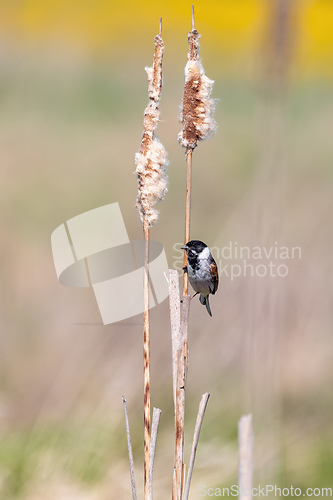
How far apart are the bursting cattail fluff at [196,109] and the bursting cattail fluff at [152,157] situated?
0.10 metres

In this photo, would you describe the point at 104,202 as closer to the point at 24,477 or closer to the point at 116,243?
the point at 116,243

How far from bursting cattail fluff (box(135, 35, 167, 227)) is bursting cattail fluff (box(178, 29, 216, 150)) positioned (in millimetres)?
99

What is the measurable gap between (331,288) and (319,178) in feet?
2.85

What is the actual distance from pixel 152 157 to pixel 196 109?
7.9 inches

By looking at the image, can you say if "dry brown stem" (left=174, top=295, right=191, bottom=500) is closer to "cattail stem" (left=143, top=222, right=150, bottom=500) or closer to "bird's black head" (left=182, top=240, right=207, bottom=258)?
"cattail stem" (left=143, top=222, right=150, bottom=500)

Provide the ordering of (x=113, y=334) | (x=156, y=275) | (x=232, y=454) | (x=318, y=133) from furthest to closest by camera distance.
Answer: (x=318, y=133), (x=113, y=334), (x=232, y=454), (x=156, y=275)

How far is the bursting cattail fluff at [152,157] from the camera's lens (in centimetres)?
138

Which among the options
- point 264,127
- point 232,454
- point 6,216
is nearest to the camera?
point 264,127

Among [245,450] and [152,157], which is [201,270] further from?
[245,450]

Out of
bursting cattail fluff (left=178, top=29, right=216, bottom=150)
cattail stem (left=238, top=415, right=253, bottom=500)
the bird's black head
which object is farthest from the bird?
cattail stem (left=238, top=415, right=253, bottom=500)

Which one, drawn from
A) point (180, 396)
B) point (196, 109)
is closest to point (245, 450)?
point (180, 396)

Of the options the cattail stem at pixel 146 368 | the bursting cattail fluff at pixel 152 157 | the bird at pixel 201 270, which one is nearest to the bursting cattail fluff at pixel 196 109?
the bursting cattail fluff at pixel 152 157

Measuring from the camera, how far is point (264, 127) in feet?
5.07

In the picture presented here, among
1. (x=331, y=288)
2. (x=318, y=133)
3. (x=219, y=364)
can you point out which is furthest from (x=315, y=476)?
(x=318, y=133)
